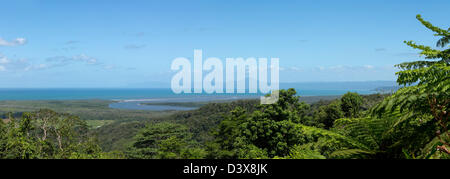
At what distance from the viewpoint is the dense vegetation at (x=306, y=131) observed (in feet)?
7.09

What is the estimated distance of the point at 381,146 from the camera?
246 centimetres

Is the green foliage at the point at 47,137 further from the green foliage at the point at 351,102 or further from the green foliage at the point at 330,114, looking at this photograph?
the green foliage at the point at 330,114

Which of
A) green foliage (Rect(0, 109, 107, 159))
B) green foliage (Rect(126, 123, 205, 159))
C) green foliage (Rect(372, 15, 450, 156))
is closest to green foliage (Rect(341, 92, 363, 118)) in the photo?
green foliage (Rect(126, 123, 205, 159))

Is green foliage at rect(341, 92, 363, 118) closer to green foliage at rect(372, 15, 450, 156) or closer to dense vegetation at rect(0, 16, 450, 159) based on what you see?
dense vegetation at rect(0, 16, 450, 159)

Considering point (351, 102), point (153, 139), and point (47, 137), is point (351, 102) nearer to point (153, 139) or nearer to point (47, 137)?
point (153, 139)

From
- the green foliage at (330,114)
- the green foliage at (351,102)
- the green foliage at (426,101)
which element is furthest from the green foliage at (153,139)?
the green foliage at (426,101)

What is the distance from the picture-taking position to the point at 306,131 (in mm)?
2973

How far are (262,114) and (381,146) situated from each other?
21.5 metres

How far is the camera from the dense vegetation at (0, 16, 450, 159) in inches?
85.1

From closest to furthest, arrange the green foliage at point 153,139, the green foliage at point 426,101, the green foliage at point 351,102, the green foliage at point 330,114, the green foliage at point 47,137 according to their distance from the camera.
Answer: the green foliage at point 426,101
the green foliage at point 47,137
the green foliage at point 351,102
the green foliage at point 330,114
the green foliage at point 153,139

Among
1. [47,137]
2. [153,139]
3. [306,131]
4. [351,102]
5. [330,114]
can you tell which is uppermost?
[306,131]

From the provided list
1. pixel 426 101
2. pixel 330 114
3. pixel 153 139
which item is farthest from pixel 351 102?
pixel 426 101

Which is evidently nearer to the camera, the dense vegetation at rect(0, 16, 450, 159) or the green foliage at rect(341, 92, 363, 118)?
the dense vegetation at rect(0, 16, 450, 159)
